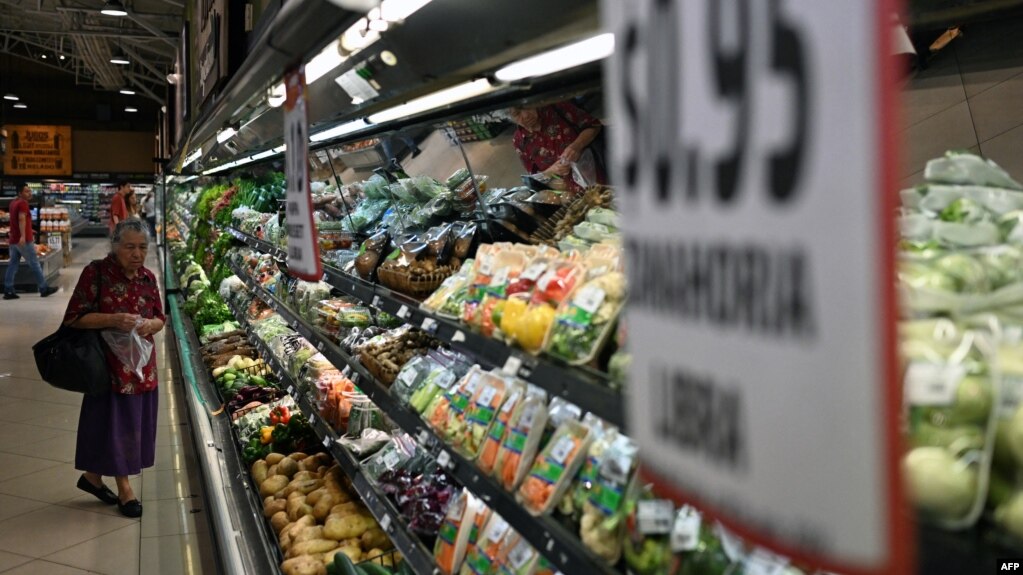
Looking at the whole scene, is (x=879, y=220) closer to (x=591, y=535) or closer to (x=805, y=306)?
(x=805, y=306)

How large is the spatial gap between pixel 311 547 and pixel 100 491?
227cm

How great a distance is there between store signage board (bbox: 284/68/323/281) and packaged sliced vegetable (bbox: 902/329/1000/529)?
1.52 metres

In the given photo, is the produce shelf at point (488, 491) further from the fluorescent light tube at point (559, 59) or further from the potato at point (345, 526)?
the fluorescent light tube at point (559, 59)

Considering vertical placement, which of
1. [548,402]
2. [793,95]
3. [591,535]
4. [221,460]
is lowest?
[221,460]

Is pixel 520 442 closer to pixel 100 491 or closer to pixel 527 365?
Answer: pixel 527 365

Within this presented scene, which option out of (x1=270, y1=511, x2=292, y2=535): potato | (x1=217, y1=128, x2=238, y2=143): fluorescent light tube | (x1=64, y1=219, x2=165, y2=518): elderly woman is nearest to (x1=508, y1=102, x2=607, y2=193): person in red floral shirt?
(x1=270, y1=511, x2=292, y2=535): potato

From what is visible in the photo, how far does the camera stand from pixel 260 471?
3514mm

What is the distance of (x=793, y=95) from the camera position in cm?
54

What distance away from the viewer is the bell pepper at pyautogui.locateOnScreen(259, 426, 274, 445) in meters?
3.79

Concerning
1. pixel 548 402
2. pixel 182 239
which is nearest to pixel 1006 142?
pixel 548 402

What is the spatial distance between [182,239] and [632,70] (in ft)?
36.2

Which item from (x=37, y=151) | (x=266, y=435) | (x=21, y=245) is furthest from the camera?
(x=37, y=151)

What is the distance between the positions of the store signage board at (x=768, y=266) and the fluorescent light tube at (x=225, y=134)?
4.24m

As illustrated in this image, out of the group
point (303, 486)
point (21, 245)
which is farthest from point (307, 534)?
point (21, 245)
